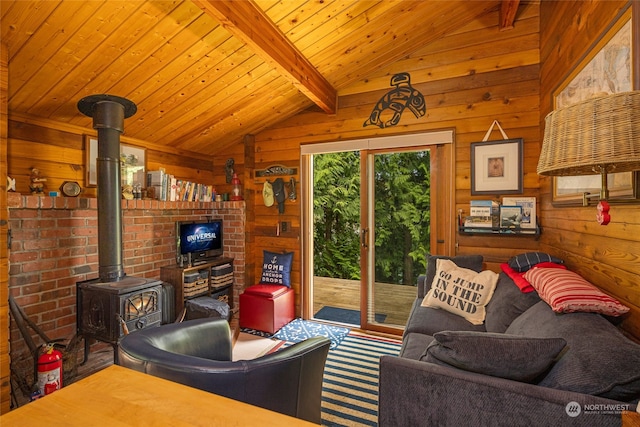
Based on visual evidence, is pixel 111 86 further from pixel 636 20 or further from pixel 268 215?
pixel 636 20

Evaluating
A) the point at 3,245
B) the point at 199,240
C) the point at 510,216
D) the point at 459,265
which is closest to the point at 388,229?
the point at 459,265

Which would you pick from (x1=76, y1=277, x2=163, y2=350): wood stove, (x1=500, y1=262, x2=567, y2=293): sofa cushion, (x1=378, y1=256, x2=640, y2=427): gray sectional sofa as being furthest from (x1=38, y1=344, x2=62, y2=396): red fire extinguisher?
(x1=500, y1=262, x2=567, y2=293): sofa cushion

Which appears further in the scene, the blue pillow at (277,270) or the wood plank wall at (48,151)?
the blue pillow at (277,270)

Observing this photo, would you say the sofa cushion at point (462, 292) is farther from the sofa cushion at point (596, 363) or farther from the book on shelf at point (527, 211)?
the sofa cushion at point (596, 363)

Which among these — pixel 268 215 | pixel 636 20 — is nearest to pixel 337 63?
pixel 268 215

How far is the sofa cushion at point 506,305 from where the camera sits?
1847mm

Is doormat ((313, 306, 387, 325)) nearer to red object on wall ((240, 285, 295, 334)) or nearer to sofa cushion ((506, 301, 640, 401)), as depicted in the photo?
red object on wall ((240, 285, 295, 334))

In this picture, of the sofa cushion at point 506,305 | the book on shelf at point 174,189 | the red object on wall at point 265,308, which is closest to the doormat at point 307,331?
the red object on wall at point 265,308

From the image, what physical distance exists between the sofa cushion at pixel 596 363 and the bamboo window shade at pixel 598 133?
0.59 metres

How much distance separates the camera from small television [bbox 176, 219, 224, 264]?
3377 mm

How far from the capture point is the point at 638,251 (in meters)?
1.27

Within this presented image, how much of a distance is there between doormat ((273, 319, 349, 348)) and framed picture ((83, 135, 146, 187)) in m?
2.16

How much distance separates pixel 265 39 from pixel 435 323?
231 centimetres

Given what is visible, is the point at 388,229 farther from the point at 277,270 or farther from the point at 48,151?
the point at 48,151
